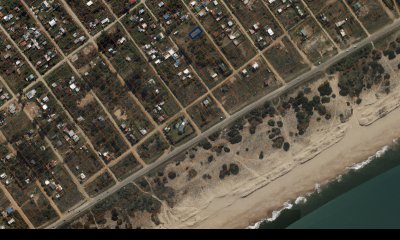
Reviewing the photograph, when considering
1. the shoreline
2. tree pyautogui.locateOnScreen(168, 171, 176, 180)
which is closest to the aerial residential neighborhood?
tree pyautogui.locateOnScreen(168, 171, 176, 180)

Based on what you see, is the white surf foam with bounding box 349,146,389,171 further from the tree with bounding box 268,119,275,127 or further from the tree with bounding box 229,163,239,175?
the tree with bounding box 229,163,239,175

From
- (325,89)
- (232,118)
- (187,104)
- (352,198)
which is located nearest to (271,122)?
(232,118)

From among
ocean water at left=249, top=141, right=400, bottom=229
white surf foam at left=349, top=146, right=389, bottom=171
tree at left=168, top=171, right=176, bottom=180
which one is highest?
tree at left=168, top=171, right=176, bottom=180

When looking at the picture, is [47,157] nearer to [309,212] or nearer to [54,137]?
Result: [54,137]

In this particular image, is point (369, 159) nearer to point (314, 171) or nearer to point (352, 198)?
point (352, 198)
